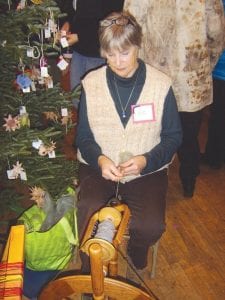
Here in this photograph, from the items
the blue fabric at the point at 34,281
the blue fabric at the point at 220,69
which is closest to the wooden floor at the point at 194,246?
the blue fabric at the point at 34,281

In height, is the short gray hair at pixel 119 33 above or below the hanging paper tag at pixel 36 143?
above

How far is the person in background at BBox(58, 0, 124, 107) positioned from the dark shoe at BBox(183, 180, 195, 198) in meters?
1.01

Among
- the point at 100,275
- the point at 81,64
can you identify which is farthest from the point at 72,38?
the point at 100,275

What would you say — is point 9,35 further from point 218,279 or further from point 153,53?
point 218,279

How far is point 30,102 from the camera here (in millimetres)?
1916

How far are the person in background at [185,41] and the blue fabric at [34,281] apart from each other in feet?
3.89

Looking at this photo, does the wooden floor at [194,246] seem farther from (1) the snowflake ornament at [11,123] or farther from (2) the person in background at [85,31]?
(2) the person in background at [85,31]

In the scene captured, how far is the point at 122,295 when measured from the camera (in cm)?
113

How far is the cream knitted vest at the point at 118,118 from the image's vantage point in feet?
5.46

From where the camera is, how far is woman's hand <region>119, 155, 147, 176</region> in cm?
156

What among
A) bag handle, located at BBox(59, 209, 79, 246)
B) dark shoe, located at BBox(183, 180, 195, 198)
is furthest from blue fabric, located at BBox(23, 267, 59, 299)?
dark shoe, located at BBox(183, 180, 195, 198)

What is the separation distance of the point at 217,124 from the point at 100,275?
1895 mm

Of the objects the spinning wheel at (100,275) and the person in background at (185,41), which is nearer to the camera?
the spinning wheel at (100,275)

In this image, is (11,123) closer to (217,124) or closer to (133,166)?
(133,166)
